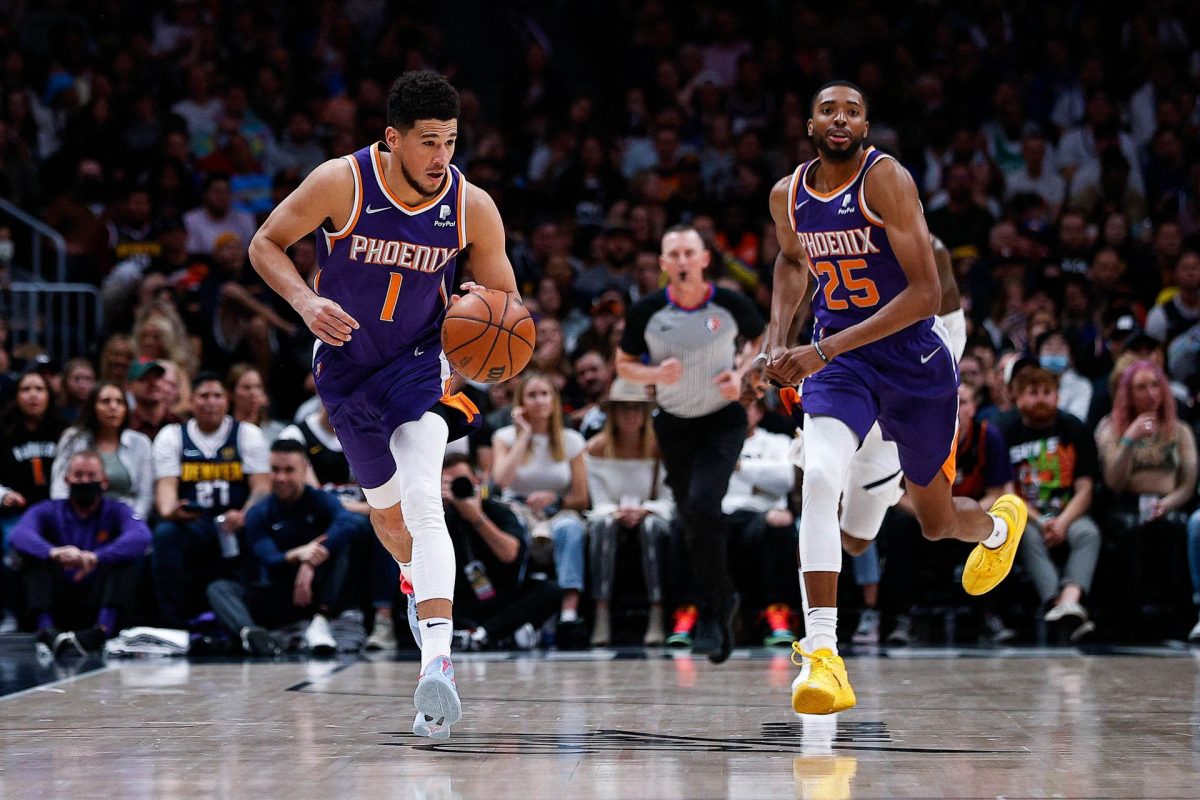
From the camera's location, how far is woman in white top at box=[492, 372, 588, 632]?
9.46m

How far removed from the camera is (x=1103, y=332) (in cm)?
1084

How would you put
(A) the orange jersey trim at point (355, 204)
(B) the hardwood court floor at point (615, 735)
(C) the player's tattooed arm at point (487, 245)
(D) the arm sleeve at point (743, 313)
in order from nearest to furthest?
1. (B) the hardwood court floor at point (615, 735)
2. (A) the orange jersey trim at point (355, 204)
3. (C) the player's tattooed arm at point (487, 245)
4. (D) the arm sleeve at point (743, 313)

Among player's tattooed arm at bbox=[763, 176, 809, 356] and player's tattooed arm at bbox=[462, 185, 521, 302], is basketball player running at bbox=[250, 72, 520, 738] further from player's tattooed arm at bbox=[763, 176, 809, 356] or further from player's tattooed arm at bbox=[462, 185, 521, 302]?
player's tattooed arm at bbox=[763, 176, 809, 356]

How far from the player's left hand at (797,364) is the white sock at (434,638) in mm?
1386

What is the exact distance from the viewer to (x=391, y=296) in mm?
5195

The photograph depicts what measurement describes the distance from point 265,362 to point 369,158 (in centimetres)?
612

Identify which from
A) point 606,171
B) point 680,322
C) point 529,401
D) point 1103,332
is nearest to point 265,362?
point 529,401

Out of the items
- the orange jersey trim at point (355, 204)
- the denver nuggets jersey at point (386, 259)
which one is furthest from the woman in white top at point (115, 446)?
the orange jersey trim at point (355, 204)

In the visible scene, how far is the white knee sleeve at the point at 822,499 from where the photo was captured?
16.8 ft

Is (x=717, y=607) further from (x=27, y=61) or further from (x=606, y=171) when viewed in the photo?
(x=27, y=61)

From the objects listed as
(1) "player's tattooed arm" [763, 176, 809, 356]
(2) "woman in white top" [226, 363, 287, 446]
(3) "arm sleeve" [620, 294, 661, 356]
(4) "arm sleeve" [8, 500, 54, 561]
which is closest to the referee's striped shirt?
(3) "arm sleeve" [620, 294, 661, 356]

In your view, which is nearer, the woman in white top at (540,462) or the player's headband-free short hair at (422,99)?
the player's headband-free short hair at (422,99)

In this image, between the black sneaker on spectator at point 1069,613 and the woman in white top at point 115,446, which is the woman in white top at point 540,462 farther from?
the black sneaker on spectator at point 1069,613

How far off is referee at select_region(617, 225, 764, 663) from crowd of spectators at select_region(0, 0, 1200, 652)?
1603mm
